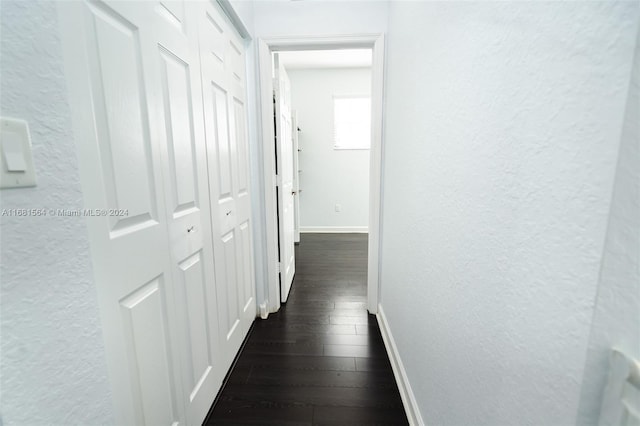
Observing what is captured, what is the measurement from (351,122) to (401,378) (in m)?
3.86

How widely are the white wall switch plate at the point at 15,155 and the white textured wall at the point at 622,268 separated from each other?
94 cm

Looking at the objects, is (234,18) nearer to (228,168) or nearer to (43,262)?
(228,168)

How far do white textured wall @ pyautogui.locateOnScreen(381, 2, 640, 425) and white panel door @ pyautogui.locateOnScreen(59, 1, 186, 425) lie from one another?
0.96 meters

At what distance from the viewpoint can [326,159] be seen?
14.5 feet

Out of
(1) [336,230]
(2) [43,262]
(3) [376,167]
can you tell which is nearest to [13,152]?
(2) [43,262]

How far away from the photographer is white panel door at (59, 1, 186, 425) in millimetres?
616

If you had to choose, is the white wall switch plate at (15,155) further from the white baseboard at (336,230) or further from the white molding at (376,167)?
the white baseboard at (336,230)

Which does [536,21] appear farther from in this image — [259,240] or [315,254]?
[315,254]

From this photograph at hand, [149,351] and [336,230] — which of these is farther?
[336,230]

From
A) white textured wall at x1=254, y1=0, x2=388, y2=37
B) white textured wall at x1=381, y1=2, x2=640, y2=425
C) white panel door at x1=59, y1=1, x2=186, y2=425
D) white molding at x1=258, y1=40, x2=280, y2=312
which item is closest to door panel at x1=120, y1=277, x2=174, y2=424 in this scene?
white panel door at x1=59, y1=1, x2=186, y2=425

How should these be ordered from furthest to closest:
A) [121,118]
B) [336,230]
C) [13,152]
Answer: [336,230] < [121,118] < [13,152]

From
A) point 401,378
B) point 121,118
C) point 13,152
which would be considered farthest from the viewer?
point 401,378

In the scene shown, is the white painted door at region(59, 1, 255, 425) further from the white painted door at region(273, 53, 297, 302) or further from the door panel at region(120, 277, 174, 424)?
the white painted door at region(273, 53, 297, 302)

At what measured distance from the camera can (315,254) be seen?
352 centimetres
